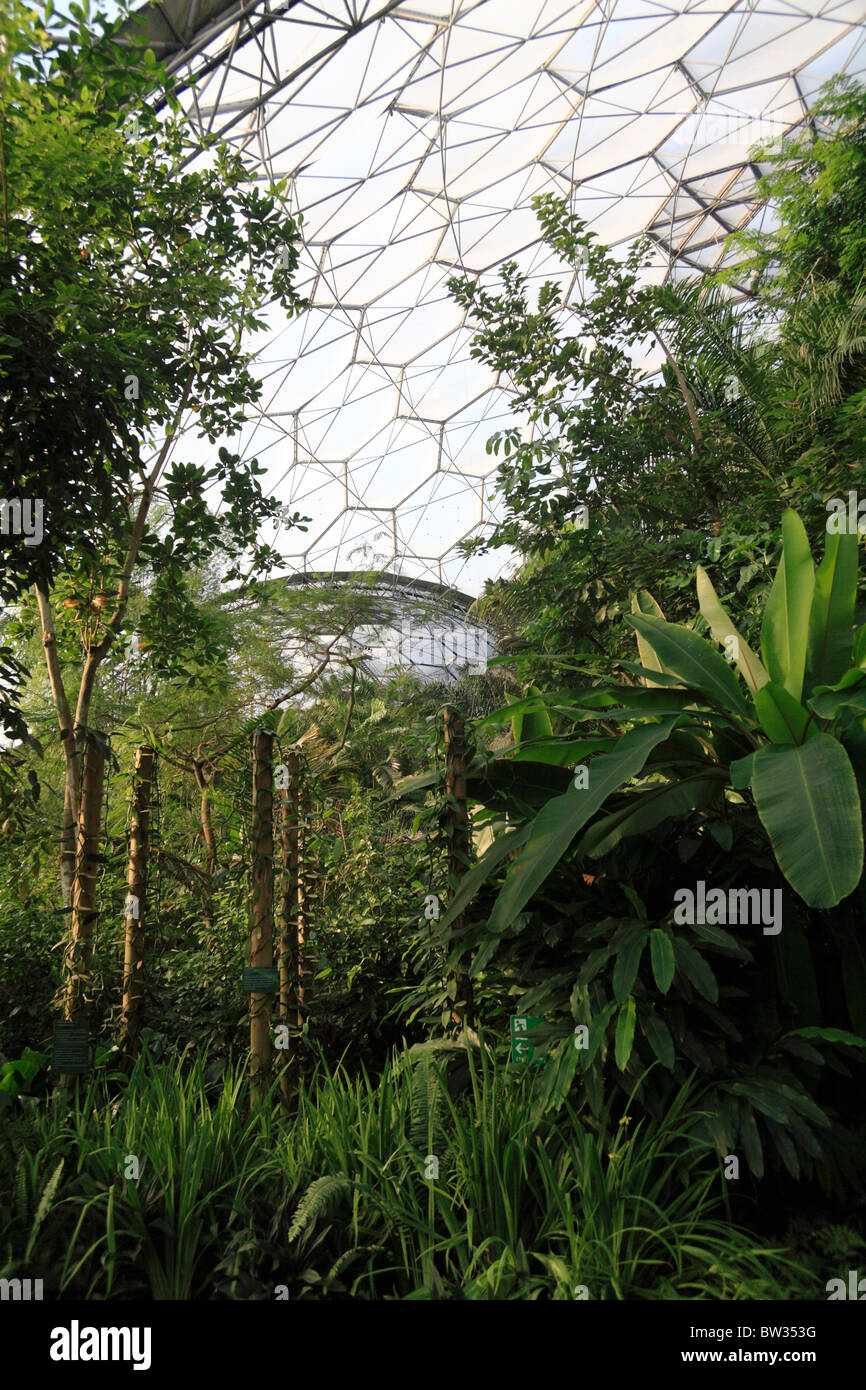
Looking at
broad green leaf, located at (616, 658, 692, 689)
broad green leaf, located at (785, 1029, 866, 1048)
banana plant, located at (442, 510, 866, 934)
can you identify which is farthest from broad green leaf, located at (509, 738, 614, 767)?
broad green leaf, located at (785, 1029, 866, 1048)

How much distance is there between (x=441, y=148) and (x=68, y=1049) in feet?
51.5

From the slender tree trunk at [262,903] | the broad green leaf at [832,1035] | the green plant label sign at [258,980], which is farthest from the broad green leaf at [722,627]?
the green plant label sign at [258,980]

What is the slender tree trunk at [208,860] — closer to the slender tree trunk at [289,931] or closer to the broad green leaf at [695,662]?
the slender tree trunk at [289,931]

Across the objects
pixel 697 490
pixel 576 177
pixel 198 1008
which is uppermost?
pixel 576 177

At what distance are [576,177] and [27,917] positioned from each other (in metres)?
16.2

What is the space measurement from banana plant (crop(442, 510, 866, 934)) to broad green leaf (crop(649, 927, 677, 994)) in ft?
1.21

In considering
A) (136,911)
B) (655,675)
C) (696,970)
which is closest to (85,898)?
(136,911)

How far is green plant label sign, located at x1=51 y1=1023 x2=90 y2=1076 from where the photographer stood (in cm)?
313

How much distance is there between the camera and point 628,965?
2586 millimetres

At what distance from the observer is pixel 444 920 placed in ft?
10.4

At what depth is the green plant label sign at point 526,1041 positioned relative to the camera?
279 centimetres

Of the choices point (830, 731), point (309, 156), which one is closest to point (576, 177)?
point (309, 156)
